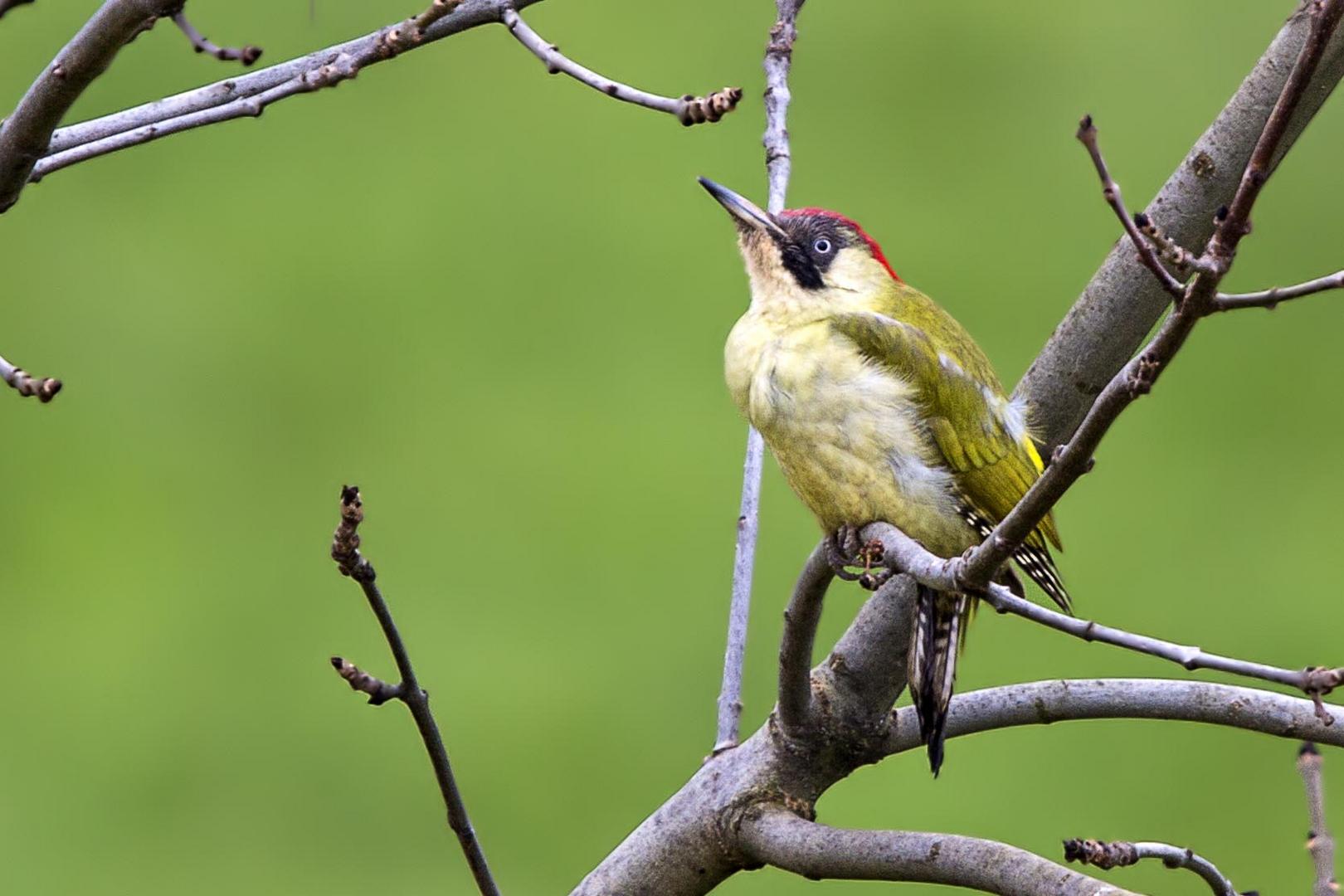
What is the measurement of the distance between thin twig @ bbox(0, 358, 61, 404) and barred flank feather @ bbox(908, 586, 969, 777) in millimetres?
926

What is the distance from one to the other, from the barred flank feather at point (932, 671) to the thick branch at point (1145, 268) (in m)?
0.28

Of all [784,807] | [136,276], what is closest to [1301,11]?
[784,807]

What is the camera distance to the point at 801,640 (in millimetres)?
1765

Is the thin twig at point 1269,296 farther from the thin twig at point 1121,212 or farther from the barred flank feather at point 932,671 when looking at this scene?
the barred flank feather at point 932,671

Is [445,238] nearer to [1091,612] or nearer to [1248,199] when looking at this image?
[1091,612]

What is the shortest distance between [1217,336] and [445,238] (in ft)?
6.55

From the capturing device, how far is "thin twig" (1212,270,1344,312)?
1.08 m

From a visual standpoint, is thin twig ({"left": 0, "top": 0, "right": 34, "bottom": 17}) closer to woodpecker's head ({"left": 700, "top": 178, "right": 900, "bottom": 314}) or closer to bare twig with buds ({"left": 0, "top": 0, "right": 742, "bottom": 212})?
bare twig with buds ({"left": 0, "top": 0, "right": 742, "bottom": 212})

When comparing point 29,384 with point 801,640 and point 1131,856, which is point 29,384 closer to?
point 801,640

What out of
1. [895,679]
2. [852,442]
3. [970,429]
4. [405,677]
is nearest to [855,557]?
[895,679]

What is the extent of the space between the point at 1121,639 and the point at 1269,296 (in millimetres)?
266

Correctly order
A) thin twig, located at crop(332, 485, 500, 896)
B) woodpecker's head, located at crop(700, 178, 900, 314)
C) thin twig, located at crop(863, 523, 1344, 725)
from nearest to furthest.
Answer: thin twig, located at crop(863, 523, 1344, 725) < thin twig, located at crop(332, 485, 500, 896) < woodpecker's head, located at crop(700, 178, 900, 314)

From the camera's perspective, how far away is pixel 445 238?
438 cm

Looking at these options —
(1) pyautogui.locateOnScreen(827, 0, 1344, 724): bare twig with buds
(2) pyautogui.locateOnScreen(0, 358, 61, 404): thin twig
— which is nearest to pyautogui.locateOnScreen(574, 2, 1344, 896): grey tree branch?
(1) pyautogui.locateOnScreen(827, 0, 1344, 724): bare twig with buds
